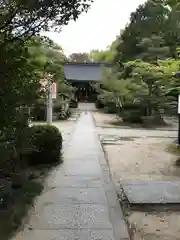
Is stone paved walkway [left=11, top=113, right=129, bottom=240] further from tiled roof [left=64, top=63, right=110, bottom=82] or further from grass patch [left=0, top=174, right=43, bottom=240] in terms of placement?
tiled roof [left=64, top=63, right=110, bottom=82]

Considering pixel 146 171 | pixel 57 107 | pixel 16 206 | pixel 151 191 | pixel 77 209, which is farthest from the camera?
pixel 57 107

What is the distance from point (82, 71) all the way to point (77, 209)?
1974 inches

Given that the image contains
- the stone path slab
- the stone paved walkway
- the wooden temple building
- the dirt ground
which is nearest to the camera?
the stone paved walkway

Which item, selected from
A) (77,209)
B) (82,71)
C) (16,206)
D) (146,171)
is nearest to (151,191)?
(77,209)

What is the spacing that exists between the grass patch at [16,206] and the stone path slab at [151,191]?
1.58 metres

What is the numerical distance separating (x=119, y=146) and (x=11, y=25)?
8275mm

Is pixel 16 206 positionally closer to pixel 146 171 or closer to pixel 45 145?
pixel 45 145

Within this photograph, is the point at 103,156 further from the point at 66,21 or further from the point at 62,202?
the point at 66,21

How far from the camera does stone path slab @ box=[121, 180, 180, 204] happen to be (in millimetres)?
5766

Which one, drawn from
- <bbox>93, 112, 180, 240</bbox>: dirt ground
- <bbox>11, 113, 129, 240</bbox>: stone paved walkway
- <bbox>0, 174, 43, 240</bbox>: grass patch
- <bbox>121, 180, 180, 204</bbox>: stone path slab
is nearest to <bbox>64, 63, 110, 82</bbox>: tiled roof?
<bbox>93, 112, 180, 240</bbox>: dirt ground

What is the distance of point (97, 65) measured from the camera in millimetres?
55375

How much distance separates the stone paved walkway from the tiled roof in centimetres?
4515

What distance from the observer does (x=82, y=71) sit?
54.6m

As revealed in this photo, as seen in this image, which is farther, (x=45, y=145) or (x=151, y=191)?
(x=45, y=145)
